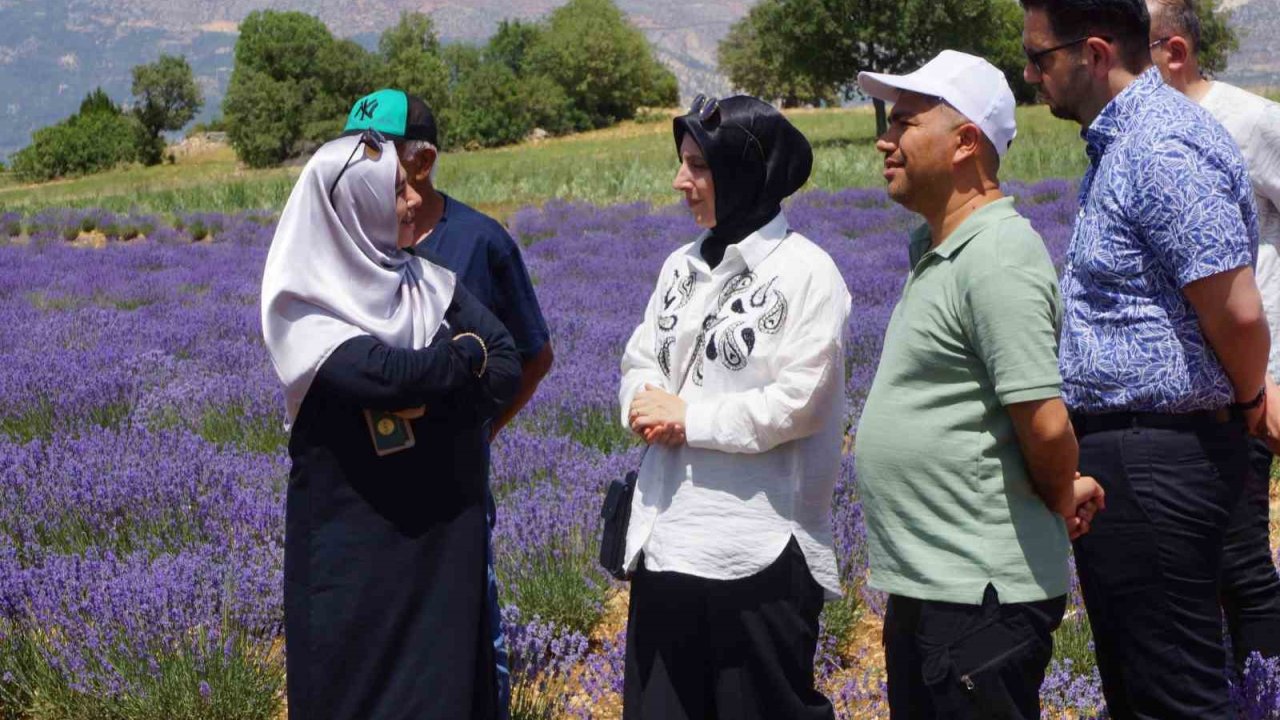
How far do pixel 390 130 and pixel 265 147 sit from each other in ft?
232

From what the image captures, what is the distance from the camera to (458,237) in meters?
3.08

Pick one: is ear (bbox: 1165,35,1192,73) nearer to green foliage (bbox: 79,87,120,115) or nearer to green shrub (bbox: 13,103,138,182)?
green shrub (bbox: 13,103,138,182)

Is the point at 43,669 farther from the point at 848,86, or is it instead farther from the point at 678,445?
the point at 848,86

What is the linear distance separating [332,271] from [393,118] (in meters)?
0.76

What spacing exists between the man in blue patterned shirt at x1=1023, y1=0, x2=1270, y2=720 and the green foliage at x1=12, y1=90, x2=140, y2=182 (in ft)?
237

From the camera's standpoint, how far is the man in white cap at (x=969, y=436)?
2180 millimetres

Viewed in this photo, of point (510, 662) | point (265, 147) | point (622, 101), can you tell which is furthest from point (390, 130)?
point (622, 101)

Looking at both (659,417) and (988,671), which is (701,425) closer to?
(659,417)

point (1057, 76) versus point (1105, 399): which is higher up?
point (1057, 76)

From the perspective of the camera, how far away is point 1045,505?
7.60 feet

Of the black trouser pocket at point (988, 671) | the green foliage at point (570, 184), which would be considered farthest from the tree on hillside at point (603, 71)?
the black trouser pocket at point (988, 671)

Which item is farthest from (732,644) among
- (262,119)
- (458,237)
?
(262,119)

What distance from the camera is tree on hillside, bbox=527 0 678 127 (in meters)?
98.9

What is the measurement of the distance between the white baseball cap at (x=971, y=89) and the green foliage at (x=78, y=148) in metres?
72.1
